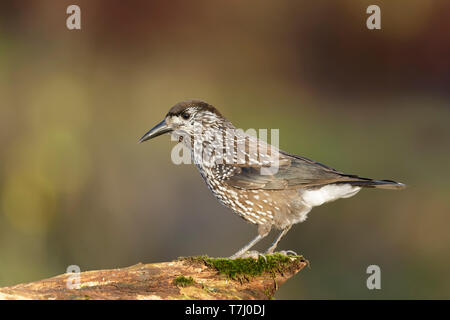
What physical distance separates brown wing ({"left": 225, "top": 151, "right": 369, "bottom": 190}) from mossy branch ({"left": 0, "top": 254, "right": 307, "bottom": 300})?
0.78 meters

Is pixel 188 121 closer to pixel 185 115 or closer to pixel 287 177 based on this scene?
pixel 185 115

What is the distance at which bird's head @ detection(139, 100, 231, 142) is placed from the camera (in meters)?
5.22

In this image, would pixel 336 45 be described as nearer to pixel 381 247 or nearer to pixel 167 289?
pixel 381 247

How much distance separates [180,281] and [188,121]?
1825 millimetres

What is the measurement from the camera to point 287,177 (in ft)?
16.3

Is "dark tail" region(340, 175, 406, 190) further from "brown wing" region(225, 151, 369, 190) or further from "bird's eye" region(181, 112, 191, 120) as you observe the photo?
"bird's eye" region(181, 112, 191, 120)

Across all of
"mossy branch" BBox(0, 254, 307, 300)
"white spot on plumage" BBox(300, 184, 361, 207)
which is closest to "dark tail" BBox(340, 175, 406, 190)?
"white spot on plumage" BBox(300, 184, 361, 207)

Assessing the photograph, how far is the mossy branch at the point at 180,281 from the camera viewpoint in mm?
3676

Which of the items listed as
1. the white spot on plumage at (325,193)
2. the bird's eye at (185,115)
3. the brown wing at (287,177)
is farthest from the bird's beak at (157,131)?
the white spot on plumage at (325,193)

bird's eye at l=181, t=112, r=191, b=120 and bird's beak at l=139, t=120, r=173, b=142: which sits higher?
bird's eye at l=181, t=112, r=191, b=120

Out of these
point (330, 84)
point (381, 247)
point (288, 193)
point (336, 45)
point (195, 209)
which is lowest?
point (381, 247)

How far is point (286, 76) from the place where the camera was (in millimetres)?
12062
